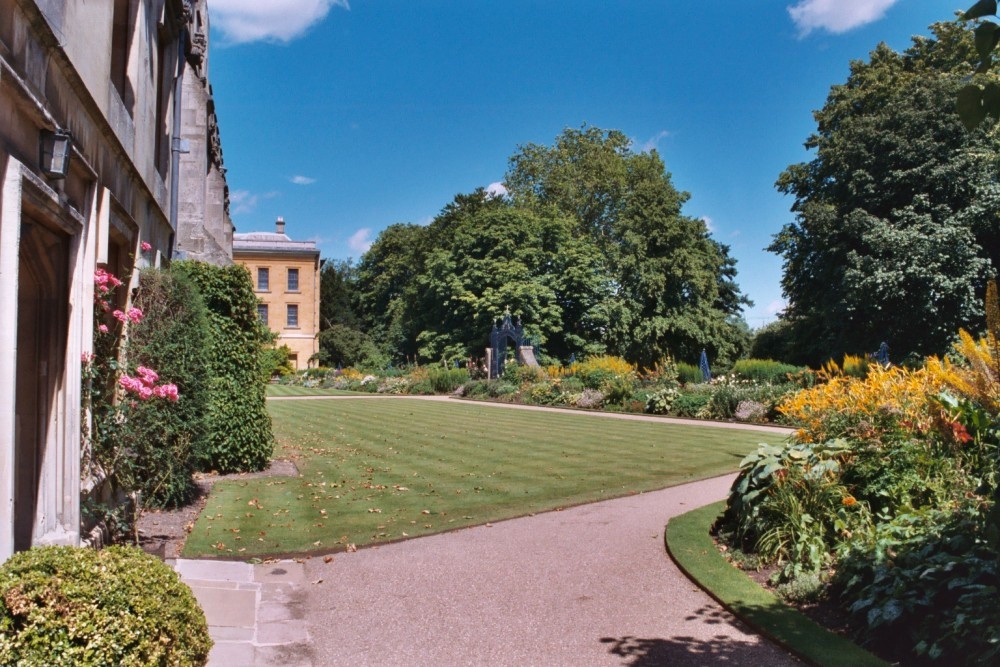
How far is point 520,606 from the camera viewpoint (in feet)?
17.7

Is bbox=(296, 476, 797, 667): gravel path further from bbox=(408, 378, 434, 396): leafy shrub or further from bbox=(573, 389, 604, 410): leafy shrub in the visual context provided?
bbox=(408, 378, 434, 396): leafy shrub

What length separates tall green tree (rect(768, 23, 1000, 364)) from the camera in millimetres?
26391

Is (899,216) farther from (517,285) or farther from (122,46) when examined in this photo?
(122,46)

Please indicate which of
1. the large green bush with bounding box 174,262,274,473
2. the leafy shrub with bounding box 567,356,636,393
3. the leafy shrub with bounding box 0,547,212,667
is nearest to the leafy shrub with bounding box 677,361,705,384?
the leafy shrub with bounding box 567,356,636,393

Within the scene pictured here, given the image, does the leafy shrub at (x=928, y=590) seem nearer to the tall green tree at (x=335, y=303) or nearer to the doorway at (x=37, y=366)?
the doorway at (x=37, y=366)

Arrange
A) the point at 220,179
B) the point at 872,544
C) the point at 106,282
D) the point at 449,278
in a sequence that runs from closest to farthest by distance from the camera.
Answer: the point at 872,544
the point at 106,282
the point at 220,179
the point at 449,278

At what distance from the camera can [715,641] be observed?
4.74 m

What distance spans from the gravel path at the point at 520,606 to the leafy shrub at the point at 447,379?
29.9 meters

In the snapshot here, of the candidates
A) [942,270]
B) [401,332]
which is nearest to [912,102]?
[942,270]

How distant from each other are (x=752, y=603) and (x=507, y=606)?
1804 millimetres

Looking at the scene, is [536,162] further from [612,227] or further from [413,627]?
[413,627]

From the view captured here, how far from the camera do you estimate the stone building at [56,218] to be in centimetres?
370

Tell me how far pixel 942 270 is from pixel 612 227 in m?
27.4

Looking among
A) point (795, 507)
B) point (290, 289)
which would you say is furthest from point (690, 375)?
point (290, 289)
